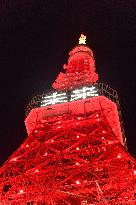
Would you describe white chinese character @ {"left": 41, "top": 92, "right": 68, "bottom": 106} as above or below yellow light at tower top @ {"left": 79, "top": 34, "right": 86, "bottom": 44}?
below

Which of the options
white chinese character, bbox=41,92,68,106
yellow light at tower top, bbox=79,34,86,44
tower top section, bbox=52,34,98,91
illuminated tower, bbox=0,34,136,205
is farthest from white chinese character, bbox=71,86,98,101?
yellow light at tower top, bbox=79,34,86,44

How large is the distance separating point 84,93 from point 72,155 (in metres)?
3.66

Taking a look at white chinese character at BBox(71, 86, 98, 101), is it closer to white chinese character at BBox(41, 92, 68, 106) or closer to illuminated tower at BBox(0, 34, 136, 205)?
illuminated tower at BBox(0, 34, 136, 205)

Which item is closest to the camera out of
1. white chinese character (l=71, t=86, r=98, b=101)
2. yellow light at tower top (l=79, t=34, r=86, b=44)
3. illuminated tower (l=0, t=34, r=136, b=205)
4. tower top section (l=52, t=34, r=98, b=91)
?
illuminated tower (l=0, t=34, r=136, b=205)

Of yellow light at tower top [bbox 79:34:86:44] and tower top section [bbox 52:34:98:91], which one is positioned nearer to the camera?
tower top section [bbox 52:34:98:91]

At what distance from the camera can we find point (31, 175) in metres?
12.5

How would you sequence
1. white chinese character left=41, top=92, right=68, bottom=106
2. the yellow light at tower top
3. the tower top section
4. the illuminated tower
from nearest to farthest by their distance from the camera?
the illuminated tower, white chinese character left=41, top=92, right=68, bottom=106, the tower top section, the yellow light at tower top

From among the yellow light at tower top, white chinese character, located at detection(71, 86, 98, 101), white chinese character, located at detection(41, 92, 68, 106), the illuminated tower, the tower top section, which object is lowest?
the illuminated tower

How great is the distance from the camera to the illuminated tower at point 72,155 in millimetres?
11500

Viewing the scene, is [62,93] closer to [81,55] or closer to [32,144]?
[32,144]

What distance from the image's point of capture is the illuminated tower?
37.7 feet

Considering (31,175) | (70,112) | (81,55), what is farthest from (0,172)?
(81,55)

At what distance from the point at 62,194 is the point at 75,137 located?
156 inches

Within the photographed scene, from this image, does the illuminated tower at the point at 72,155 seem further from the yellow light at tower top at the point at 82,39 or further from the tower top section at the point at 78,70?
the yellow light at tower top at the point at 82,39
